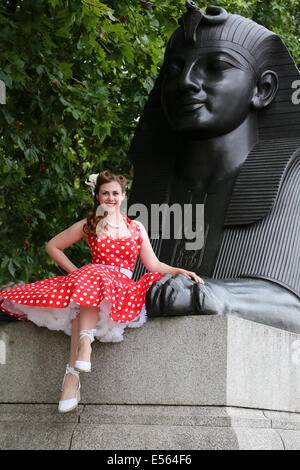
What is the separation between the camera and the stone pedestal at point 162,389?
4160 millimetres

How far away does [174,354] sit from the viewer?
430cm

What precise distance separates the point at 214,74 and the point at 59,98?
259 centimetres

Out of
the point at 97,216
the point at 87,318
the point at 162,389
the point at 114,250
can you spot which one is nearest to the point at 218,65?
the point at 97,216

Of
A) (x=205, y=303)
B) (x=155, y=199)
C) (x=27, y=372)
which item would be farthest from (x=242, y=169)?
(x=27, y=372)

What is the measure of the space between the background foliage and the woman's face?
2057 mm

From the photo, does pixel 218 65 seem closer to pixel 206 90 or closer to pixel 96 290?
pixel 206 90

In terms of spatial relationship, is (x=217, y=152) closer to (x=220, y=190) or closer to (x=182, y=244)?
(x=220, y=190)

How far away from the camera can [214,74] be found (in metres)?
5.53

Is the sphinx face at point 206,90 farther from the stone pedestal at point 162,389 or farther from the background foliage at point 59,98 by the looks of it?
the stone pedestal at point 162,389

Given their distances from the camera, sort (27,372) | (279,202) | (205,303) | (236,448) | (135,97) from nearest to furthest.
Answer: (236,448)
(205,303)
(27,372)
(279,202)
(135,97)

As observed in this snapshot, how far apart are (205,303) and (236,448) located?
2.45ft

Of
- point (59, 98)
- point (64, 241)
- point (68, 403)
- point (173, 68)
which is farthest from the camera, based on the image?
point (59, 98)

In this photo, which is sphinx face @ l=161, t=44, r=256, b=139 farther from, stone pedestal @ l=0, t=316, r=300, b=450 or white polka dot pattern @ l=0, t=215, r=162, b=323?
stone pedestal @ l=0, t=316, r=300, b=450
